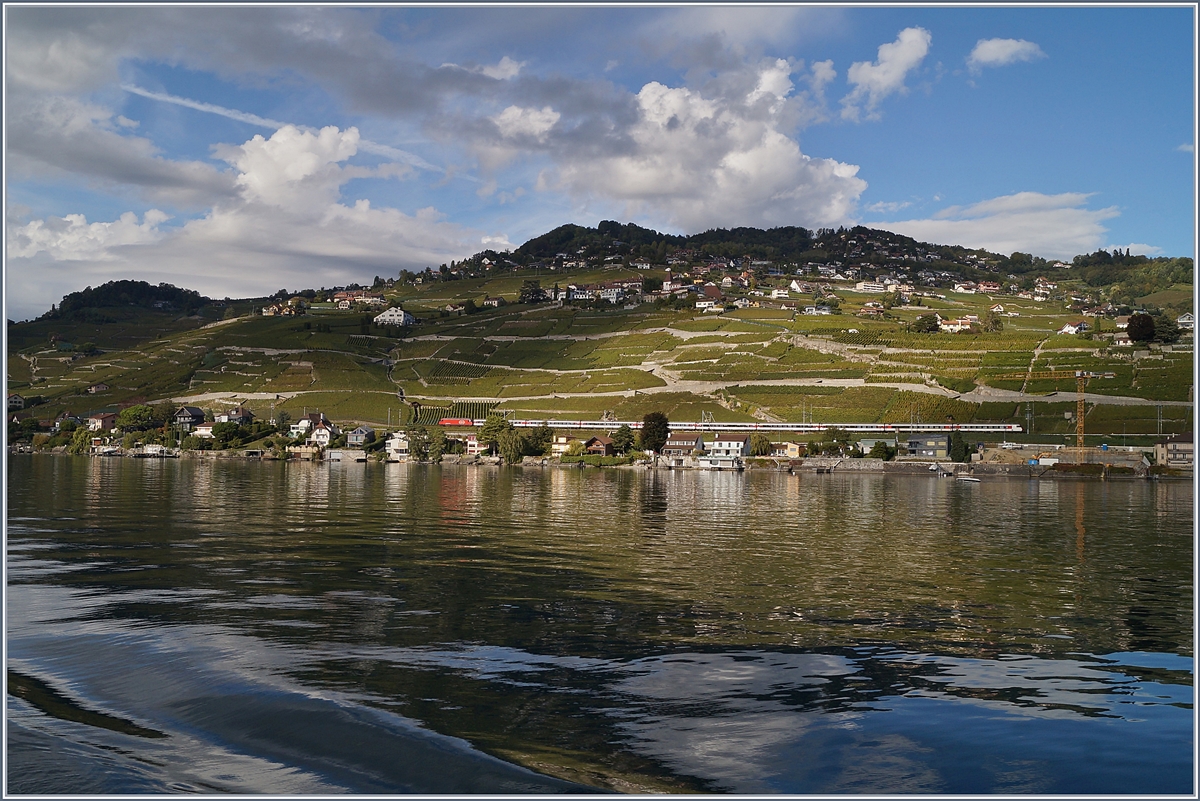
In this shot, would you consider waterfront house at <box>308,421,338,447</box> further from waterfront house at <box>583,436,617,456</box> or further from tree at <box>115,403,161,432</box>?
waterfront house at <box>583,436,617,456</box>

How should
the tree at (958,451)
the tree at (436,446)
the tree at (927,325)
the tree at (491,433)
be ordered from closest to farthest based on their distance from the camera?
the tree at (958,451)
the tree at (491,433)
the tree at (436,446)
the tree at (927,325)

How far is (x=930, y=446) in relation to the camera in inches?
4087

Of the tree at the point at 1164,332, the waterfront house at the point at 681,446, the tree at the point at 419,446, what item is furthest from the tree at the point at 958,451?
the tree at the point at 419,446

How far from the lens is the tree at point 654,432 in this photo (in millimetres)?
111312

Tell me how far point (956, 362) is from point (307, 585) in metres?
127

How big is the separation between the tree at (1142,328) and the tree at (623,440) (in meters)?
88.9

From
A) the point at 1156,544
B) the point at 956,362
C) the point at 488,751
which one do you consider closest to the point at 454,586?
the point at 488,751

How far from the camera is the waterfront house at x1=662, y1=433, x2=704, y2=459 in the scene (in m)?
111

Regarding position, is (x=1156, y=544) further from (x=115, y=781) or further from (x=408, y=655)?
(x=115, y=781)

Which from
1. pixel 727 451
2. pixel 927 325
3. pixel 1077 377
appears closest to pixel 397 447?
pixel 727 451

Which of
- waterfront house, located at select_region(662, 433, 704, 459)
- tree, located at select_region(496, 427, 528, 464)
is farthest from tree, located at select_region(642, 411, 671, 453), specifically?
tree, located at select_region(496, 427, 528, 464)

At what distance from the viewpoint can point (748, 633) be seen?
57.8 feet

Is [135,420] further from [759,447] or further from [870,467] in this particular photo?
[870,467]

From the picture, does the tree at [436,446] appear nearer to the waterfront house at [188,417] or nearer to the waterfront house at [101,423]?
the waterfront house at [188,417]
